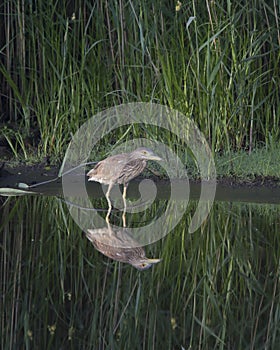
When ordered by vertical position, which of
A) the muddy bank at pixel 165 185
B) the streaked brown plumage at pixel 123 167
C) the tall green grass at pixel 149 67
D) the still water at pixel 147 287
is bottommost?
the still water at pixel 147 287

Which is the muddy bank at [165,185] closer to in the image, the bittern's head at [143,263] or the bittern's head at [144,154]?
the bittern's head at [144,154]

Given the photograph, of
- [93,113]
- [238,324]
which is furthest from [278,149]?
[238,324]

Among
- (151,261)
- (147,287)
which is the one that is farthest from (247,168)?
(147,287)

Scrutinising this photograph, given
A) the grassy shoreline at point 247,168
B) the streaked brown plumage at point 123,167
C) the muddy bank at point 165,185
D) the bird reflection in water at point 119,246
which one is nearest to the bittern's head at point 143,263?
the bird reflection in water at point 119,246

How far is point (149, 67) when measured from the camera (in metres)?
6.33

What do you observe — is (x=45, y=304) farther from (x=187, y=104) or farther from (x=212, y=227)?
(x=187, y=104)

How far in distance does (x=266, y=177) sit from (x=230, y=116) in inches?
19.4

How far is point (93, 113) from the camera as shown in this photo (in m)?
6.62

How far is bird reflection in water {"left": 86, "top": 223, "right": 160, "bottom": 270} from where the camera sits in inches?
173

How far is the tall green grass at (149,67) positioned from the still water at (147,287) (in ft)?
3.81

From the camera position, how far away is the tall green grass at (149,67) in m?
6.22

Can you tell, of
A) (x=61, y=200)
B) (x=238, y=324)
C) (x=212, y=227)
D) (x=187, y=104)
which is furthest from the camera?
(x=187, y=104)

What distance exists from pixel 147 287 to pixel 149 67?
104 inches

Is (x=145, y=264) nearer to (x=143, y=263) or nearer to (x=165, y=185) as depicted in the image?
(x=143, y=263)
